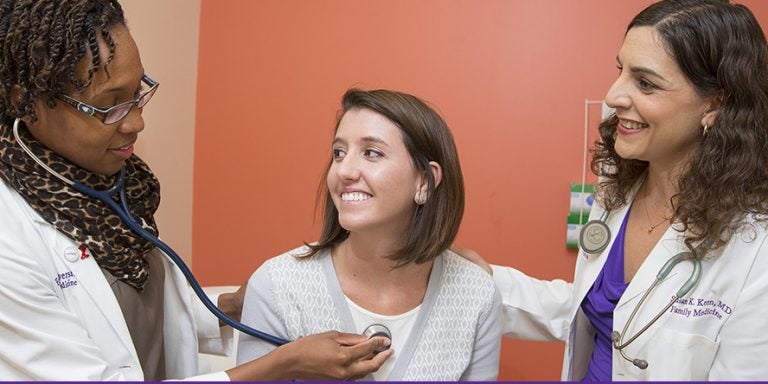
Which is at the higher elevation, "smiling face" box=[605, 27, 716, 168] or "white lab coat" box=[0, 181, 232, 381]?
"smiling face" box=[605, 27, 716, 168]

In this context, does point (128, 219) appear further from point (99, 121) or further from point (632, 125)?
point (632, 125)

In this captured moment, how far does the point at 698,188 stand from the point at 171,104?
69.4 inches

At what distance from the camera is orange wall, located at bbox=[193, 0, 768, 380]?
222cm

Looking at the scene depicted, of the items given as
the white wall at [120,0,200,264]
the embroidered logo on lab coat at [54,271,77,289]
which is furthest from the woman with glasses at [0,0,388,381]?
the white wall at [120,0,200,264]

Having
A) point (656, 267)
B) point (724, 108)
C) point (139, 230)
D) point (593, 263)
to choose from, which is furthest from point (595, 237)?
point (139, 230)

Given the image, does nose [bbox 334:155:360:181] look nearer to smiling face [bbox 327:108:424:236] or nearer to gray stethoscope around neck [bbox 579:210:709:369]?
smiling face [bbox 327:108:424:236]

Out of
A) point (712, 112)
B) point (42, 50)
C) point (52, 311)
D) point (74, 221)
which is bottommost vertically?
point (52, 311)

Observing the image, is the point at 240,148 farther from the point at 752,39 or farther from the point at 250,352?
the point at 752,39

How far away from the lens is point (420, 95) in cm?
234

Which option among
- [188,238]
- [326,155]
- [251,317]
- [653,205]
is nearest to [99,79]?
[251,317]

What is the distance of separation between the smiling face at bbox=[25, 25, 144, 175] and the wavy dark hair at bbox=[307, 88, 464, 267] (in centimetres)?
43

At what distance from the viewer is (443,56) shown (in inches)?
90.9

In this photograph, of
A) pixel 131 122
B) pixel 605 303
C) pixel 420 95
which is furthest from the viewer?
pixel 420 95

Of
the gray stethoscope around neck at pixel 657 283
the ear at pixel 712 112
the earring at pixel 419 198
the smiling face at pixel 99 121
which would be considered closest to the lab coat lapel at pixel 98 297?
the smiling face at pixel 99 121
